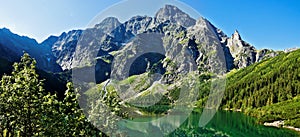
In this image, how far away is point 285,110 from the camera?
11831 cm

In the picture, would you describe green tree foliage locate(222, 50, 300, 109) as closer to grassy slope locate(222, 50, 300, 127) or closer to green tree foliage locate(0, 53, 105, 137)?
grassy slope locate(222, 50, 300, 127)

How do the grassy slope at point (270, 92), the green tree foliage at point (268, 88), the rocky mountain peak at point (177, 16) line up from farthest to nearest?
1. the green tree foliage at point (268, 88)
2. the grassy slope at point (270, 92)
3. the rocky mountain peak at point (177, 16)

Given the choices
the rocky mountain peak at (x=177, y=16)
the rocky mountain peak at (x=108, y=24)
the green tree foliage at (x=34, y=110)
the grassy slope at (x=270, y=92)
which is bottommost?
the green tree foliage at (x=34, y=110)

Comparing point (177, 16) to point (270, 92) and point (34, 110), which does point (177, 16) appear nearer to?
point (34, 110)

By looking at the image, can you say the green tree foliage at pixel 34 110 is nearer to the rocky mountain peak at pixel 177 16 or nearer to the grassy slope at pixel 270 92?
the rocky mountain peak at pixel 177 16

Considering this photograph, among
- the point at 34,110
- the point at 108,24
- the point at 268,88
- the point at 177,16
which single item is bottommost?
the point at 34,110

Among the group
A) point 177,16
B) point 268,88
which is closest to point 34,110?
point 177,16

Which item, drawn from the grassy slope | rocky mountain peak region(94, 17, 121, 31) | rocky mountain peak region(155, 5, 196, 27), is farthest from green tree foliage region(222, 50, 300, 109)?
rocky mountain peak region(94, 17, 121, 31)

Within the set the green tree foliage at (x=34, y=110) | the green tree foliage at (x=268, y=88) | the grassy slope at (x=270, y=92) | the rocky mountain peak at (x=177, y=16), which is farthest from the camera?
the green tree foliage at (x=268, y=88)

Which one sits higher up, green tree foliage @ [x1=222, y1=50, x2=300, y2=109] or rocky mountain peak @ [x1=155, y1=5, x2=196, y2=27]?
green tree foliage @ [x1=222, y1=50, x2=300, y2=109]

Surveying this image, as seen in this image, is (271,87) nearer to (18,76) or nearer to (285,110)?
(285,110)

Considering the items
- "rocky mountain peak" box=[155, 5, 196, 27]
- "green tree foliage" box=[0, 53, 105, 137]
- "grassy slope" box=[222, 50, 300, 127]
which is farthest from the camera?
"grassy slope" box=[222, 50, 300, 127]

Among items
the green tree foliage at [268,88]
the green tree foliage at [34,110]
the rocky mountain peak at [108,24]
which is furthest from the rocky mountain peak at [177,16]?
the green tree foliage at [268,88]

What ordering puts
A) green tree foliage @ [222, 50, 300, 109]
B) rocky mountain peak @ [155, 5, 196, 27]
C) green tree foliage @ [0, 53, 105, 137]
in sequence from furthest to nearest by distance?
green tree foliage @ [222, 50, 300, 109] < green tree foliage @ [0, 53, 105, 137] < rocky mountain peak @ [155, 5, 196, 27]
